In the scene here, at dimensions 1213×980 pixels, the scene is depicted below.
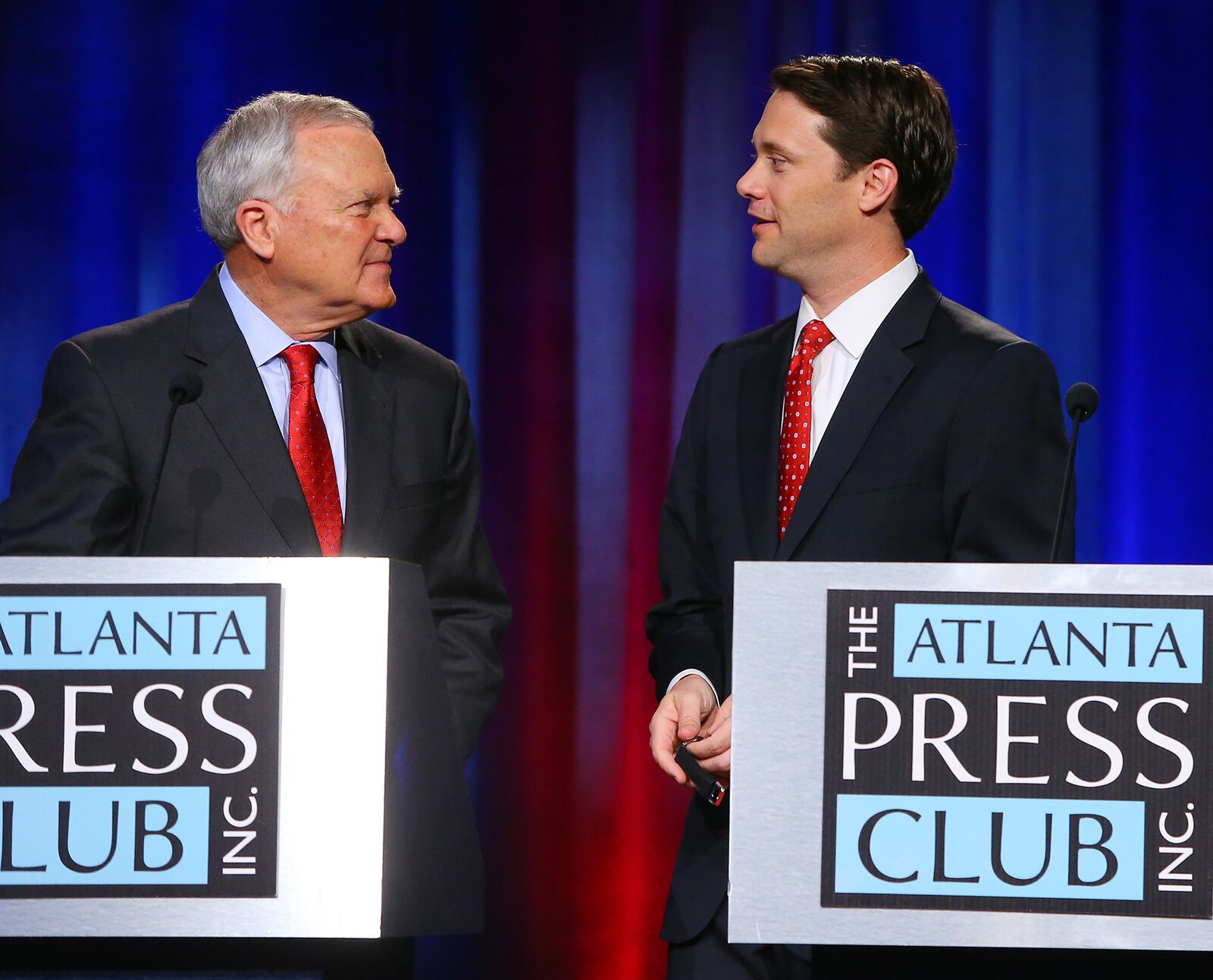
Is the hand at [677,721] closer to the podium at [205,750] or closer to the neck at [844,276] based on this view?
the podium at [205,750]

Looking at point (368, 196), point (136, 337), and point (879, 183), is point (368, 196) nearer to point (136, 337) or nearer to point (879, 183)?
point (136, 337)

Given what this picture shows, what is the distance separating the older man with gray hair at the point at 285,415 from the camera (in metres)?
1.94

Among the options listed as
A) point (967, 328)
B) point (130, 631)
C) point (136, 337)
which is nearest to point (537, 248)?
point (136, 337)

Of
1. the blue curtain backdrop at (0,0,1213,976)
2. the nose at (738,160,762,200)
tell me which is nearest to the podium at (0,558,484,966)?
the nose at (738,160,762,200)

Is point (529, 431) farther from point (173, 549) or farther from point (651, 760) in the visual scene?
point (173, 549)

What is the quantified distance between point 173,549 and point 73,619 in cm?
55

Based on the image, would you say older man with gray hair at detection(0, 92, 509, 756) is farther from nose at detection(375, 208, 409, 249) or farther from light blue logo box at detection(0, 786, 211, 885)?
light blue logo box at detection(0, 786, 211, 885)

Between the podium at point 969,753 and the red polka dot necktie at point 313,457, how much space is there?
0.77 meters

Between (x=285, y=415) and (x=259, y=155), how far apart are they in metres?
0.38

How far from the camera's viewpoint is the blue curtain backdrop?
3.22 meters

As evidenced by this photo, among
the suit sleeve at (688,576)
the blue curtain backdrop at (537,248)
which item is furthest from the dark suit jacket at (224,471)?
the blue curtain backdrop at (537,248)

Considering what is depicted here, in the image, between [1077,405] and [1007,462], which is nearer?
[1077,405]

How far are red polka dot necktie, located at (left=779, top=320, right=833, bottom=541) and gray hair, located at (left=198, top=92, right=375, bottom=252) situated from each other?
0.70 meters

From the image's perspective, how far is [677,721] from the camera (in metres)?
1.77
